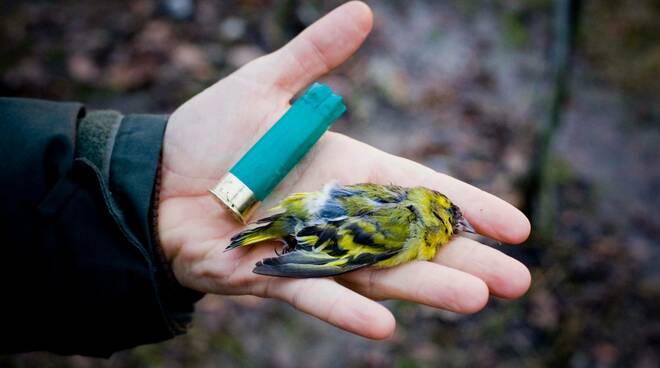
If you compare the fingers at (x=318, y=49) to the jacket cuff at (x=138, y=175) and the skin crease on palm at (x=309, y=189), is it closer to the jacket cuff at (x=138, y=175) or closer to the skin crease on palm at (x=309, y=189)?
the skin crease on palm at (x=309, y=189)

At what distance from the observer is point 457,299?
2564 millimetres

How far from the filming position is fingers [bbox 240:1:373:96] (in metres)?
3.36

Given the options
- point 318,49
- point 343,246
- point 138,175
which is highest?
point 318,49

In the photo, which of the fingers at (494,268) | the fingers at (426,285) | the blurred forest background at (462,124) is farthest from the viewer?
the blurred forest background at (462,124)

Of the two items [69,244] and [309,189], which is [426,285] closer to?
[309,189]

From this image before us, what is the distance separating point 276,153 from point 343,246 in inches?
23.4

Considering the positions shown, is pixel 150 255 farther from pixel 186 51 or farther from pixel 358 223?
pixel 186 51

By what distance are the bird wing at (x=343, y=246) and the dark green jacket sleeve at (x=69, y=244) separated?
65cm

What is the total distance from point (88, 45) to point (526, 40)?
4.81m

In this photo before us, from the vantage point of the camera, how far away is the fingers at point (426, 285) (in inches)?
101

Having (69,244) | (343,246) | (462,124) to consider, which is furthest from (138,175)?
(462,124)

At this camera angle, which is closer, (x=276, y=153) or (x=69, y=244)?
(x=69, y=244)

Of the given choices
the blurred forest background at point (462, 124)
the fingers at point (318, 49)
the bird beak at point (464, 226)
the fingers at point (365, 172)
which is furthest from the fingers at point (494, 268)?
the blurred forest background at point (462, 124)

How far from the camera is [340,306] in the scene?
250 centimetres
